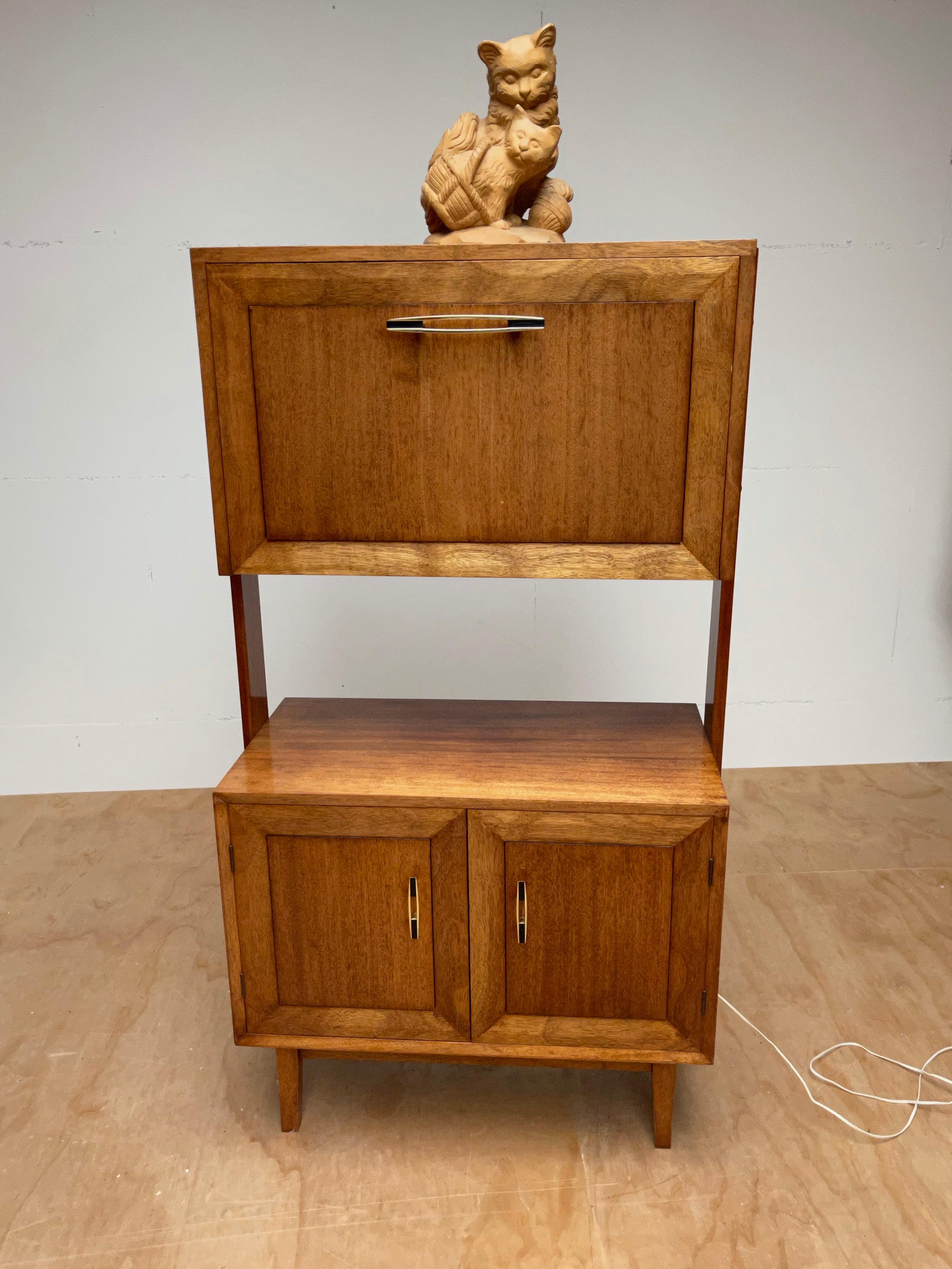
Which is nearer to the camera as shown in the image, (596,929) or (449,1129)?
(596,929)

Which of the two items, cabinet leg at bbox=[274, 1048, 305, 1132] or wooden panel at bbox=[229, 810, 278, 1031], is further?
cabinet leg at bbox=[274, 1048, 305, 1132]

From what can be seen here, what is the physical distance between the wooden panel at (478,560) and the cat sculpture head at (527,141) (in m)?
0.56

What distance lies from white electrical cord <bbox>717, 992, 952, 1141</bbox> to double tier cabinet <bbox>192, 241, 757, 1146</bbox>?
1.00 feet

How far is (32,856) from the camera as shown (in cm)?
241

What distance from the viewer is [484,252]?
1.25m

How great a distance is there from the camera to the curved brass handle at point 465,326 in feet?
4.13

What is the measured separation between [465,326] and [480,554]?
32cm

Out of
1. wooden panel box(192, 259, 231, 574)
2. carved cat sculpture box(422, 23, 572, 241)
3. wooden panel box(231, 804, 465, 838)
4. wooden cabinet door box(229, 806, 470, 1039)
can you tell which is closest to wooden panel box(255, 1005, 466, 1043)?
wooden cabinet door box(229, 806, 470, 1039)

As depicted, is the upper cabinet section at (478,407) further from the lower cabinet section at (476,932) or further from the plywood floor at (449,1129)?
the plywood floor at (449,1129)

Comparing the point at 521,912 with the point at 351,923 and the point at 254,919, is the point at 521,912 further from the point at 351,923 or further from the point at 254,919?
the point at 254,919

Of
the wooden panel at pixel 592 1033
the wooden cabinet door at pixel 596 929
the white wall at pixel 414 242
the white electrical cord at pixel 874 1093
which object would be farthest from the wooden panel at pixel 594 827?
the white wall at pixel 414 242

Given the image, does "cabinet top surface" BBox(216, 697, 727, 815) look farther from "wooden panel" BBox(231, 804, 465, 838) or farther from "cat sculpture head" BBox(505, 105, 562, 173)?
"cat sculpture head" BBox(505, 105, 562, 173)

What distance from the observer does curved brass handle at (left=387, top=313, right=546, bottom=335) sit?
1.26 metres

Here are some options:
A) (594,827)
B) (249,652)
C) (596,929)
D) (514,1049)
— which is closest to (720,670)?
(594,827)
